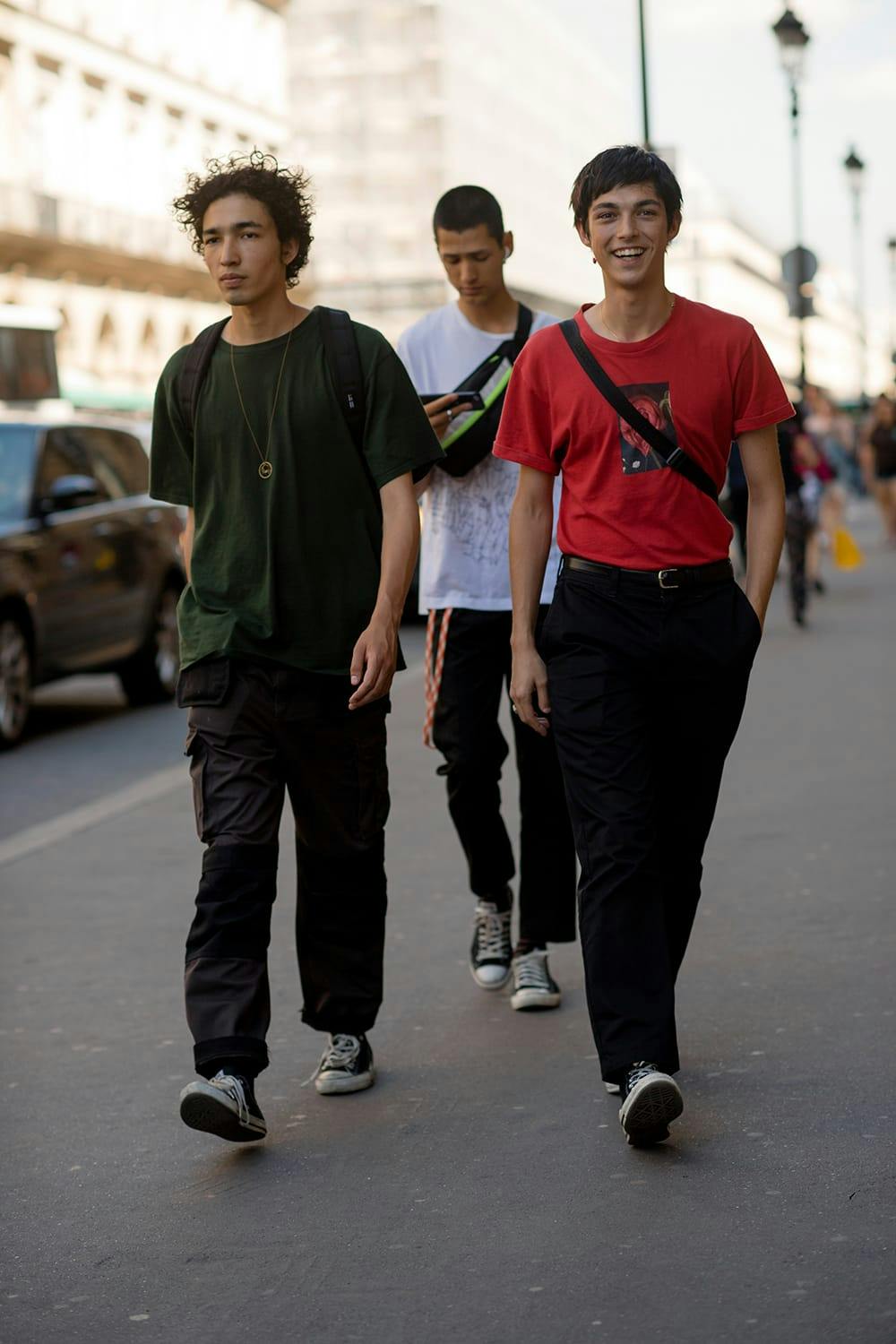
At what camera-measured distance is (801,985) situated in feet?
19.3

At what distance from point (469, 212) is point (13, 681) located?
752 centimetres

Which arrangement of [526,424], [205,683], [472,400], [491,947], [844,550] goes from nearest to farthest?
[526,424] → [205,683] → [472,400] → [491,947] → [844,550]

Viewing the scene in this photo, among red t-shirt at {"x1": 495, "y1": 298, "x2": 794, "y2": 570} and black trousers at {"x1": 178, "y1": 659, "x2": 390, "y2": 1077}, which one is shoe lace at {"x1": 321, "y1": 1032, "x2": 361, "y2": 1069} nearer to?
black trousers at {"x1": 178, "y1": 659, "x2": 390, "y2": 1077}

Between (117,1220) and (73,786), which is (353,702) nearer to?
(117,1220)

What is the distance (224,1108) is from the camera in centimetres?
446

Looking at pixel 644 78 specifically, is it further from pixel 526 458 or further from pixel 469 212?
pixel 526 458

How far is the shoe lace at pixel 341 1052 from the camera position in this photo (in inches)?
199

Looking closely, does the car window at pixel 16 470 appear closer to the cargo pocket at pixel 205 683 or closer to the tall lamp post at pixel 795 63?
the cargo pocket at pixel 205 683

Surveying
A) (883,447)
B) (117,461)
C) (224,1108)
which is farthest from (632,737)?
(883,447)

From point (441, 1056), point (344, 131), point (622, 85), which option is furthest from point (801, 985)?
point (622, 85)

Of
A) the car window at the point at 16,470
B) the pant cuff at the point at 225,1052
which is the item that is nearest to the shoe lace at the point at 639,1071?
the pant cuff at the point at 225,1052

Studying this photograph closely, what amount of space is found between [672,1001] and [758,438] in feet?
3.65

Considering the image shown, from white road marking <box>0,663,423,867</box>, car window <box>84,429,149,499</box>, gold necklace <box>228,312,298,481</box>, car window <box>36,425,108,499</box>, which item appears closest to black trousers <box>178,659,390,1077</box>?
gold necklace <box>228,312,298,481</box>

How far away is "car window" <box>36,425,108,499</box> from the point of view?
44.2 feet
